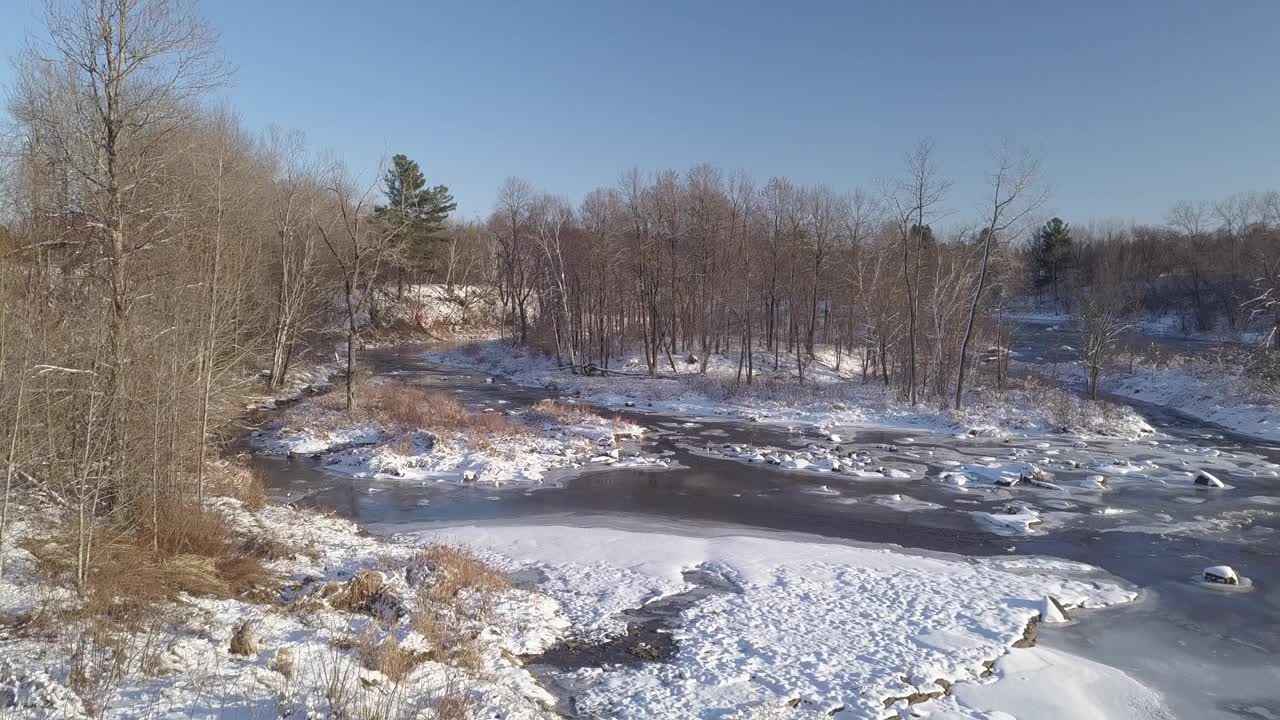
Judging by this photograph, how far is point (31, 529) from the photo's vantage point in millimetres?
8805

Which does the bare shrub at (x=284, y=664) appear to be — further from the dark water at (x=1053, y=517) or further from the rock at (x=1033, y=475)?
the rock at (x=1033, y=475)

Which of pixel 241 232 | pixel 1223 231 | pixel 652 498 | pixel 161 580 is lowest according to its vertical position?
pixel 652 498

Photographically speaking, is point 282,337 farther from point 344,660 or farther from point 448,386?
point 344,660

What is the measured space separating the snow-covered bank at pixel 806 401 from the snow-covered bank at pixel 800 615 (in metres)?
16.1

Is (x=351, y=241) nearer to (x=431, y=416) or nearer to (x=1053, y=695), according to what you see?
(x=431, y=416)

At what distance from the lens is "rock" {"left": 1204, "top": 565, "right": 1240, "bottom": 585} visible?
1166cm

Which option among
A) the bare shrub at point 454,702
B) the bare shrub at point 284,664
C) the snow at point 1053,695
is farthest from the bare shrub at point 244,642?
the snow at point 1053,695

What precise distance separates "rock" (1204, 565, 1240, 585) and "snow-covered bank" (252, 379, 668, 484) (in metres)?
12.4

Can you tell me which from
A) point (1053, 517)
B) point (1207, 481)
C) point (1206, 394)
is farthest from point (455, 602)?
point (1206, 394)

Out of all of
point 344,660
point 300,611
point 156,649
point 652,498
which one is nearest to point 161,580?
point 300,611

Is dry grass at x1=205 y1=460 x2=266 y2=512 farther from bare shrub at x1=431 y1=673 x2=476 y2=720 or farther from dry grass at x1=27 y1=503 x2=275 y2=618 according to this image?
bare shrub at x1=431 y1=673 x2=476 y2=720

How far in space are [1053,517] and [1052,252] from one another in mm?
76074

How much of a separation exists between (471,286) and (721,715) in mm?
76145

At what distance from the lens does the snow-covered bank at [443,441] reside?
19438 millimetres
